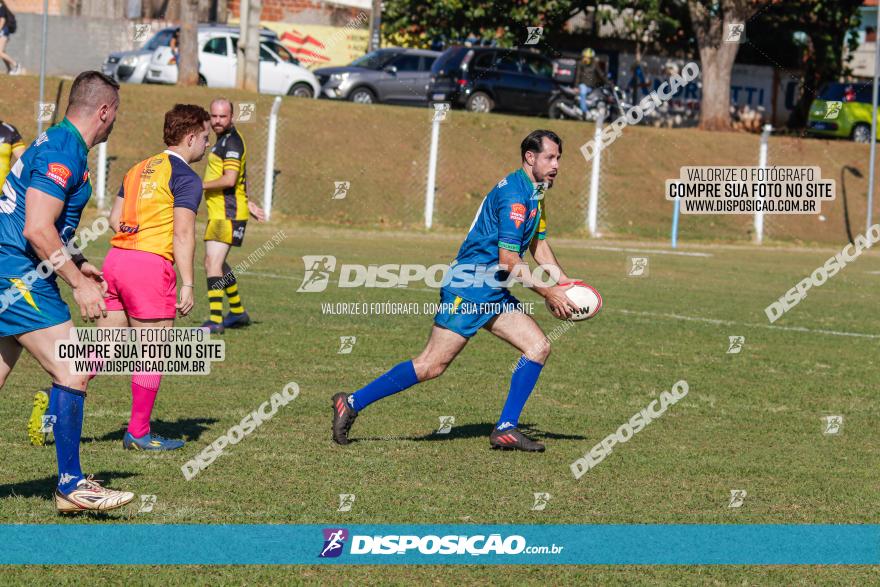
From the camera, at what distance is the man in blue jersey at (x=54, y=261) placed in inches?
246

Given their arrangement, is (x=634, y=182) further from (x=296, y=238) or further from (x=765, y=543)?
(x=765, y=543)

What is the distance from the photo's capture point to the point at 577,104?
3794 centimetres

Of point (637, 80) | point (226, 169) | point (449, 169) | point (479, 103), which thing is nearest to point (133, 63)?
point (449, 169)

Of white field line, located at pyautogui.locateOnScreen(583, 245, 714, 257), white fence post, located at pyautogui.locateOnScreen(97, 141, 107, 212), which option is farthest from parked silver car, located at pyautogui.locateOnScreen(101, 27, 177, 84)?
white field line, located at pyautogui.locateOnScreen(583, 245, 714, 257)

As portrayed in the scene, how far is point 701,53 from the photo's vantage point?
37.2 m

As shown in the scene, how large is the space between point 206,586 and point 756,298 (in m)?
14.5

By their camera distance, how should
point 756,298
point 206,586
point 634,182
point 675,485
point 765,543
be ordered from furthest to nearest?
point 634,182, point 756,298, point 675,485, point 765,543, point 206,586

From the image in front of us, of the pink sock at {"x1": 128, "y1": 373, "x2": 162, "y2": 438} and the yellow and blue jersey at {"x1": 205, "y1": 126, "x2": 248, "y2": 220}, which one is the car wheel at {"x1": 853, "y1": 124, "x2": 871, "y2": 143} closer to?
the yellow and blue jersey at {"x1": 205, "y1": 126, "x2": 248, "y2": 220}

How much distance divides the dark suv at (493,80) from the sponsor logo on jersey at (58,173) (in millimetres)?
28719

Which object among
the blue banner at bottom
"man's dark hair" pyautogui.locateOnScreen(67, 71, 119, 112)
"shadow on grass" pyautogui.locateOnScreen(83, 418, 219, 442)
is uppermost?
"man's dark hair" pyautogui.locateOnScreen(67, 71, 119, 112)

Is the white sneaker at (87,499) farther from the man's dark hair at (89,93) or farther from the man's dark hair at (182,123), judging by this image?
the man's dark hair at (182,123)

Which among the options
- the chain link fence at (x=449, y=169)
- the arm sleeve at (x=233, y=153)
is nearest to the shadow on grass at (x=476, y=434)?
the arm sleeve at (x=233, y=153)

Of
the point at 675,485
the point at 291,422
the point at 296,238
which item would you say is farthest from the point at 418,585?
the point at 296,238

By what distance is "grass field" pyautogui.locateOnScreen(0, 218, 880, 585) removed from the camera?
266 inches
